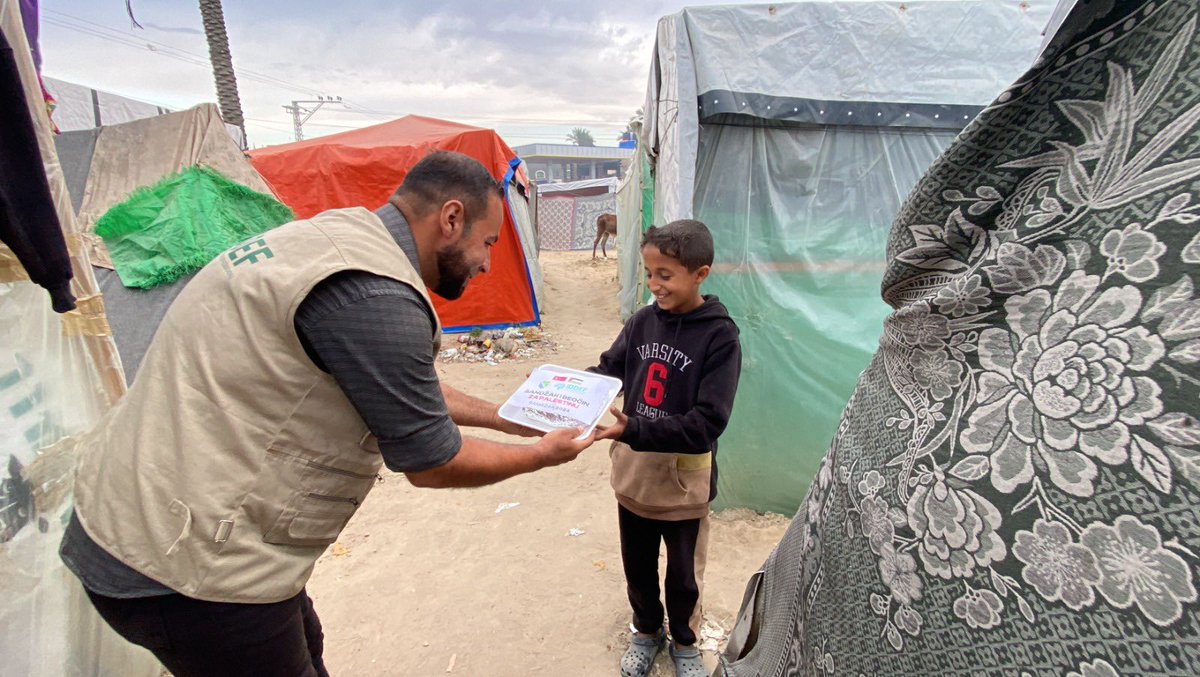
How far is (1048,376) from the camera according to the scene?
693 millimetres

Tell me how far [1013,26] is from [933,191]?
3.22m

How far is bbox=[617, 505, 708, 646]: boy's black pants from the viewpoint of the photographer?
81.6 inches

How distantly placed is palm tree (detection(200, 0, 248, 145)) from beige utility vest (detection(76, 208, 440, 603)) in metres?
→ 9.58

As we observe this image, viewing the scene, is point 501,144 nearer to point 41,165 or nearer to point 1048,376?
point 41,165

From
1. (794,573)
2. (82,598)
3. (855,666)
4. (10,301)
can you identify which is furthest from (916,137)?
(82,598)

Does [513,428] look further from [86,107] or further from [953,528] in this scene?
[86,107]

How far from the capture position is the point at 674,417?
179 centimetres

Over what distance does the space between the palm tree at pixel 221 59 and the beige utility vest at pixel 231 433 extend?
31.4 ft

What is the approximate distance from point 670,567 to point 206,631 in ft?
4.99

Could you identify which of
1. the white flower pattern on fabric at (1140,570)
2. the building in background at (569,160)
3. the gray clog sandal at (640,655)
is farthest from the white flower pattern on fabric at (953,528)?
the building in background at (569,160)

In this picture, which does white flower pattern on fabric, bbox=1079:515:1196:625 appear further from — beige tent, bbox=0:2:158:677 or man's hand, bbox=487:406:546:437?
beige tent, bbox=0:2:158:677

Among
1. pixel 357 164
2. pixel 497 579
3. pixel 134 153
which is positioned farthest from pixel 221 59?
pixel 497 579

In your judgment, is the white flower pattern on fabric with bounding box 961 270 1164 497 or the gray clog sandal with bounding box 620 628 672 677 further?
the gray clog sandal with bounding box 620 628 672 677

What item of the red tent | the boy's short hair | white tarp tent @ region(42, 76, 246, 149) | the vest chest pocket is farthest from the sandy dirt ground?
the red tent
